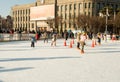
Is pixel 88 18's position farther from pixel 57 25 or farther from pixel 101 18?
pixel 57 25

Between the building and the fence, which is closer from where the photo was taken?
the fence

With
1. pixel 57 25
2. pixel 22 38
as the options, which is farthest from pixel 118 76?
pixel 57 25

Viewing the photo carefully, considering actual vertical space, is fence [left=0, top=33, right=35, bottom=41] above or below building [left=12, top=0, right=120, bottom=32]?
below

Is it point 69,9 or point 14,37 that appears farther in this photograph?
point 69,9

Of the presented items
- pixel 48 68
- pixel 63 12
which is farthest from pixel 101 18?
pixel 48 68

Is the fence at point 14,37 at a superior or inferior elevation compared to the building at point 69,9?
inferior

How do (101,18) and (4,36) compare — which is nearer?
(4,36)

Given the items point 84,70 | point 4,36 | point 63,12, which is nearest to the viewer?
point 84,70

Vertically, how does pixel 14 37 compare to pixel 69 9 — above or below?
below

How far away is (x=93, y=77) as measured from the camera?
33.8 feet

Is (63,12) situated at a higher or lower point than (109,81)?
higher

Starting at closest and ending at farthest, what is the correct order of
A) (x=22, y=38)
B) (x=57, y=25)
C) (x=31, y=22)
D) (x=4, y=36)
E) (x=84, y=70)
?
(x=84, y=70), (x=4, y=36), (x=22, y=38), (x=57, y=25), (x=31, y=22)

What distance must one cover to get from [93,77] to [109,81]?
2.90 ft

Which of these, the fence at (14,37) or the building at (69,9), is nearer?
the fence at (14,37)
